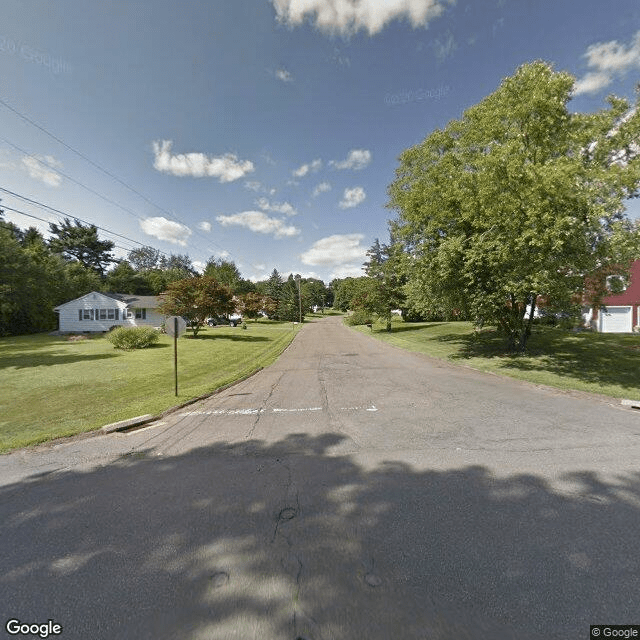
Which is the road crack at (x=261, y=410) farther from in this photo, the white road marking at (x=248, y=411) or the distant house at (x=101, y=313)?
the distant house at (x=101, y=313)

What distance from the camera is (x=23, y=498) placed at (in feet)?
12.3

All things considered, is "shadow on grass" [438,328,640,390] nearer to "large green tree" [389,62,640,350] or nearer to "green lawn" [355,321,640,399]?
"green lawn" [355,321,640,399]

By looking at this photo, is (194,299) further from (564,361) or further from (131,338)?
(564,361)

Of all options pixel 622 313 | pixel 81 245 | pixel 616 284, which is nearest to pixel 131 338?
pixel 616 284

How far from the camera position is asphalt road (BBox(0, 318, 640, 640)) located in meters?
2.14

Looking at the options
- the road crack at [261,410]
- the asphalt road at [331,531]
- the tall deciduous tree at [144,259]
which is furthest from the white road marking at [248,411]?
the tall deciduous tree at [144,259]

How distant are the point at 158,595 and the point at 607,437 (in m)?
6.87

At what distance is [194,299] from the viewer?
25.6m

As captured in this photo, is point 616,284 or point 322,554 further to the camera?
point 616,284

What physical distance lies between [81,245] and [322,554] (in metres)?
71.1

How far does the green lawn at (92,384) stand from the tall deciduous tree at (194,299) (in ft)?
28.8

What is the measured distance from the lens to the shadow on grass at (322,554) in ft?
6.93

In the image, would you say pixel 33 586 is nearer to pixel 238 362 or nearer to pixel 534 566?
pixel 534 566

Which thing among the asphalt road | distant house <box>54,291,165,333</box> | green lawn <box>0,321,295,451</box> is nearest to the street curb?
green lawn <box>0,321,295,451</box>
